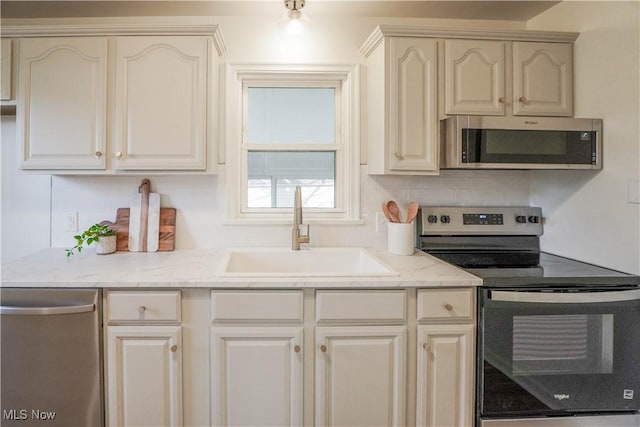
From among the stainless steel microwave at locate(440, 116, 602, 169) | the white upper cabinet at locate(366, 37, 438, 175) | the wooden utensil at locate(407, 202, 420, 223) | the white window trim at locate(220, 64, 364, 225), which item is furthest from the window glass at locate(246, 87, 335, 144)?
the stainless steel microwave at locate(440, 116, 602, 169)

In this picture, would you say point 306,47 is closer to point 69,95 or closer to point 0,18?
point 69,95

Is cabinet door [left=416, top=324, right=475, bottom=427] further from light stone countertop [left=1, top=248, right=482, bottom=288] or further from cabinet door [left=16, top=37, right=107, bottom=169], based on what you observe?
cabinet door [left=16, top=37, right=107, bottom=169]

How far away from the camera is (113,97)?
183cm

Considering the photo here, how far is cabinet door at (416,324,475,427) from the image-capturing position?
5.02 ft

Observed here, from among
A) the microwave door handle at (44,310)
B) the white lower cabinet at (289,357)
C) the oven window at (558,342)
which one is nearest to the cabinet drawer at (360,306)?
the white lower cabinet at (289,357)

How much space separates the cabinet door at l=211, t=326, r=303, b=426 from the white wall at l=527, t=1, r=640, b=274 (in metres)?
1.51

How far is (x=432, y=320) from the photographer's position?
5.03ft

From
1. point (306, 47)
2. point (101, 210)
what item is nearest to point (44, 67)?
point (101, 210)

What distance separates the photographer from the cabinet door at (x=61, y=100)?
1811mm

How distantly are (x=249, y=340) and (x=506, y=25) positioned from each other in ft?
7.63

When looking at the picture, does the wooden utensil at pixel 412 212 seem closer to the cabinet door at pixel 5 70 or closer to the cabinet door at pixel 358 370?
the cabinet door at pixel 358 370

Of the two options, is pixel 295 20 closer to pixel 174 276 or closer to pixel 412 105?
pixel 412 105

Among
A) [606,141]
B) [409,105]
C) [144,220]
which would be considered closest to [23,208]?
[144,220]

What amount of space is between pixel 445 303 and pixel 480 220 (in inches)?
33.0
